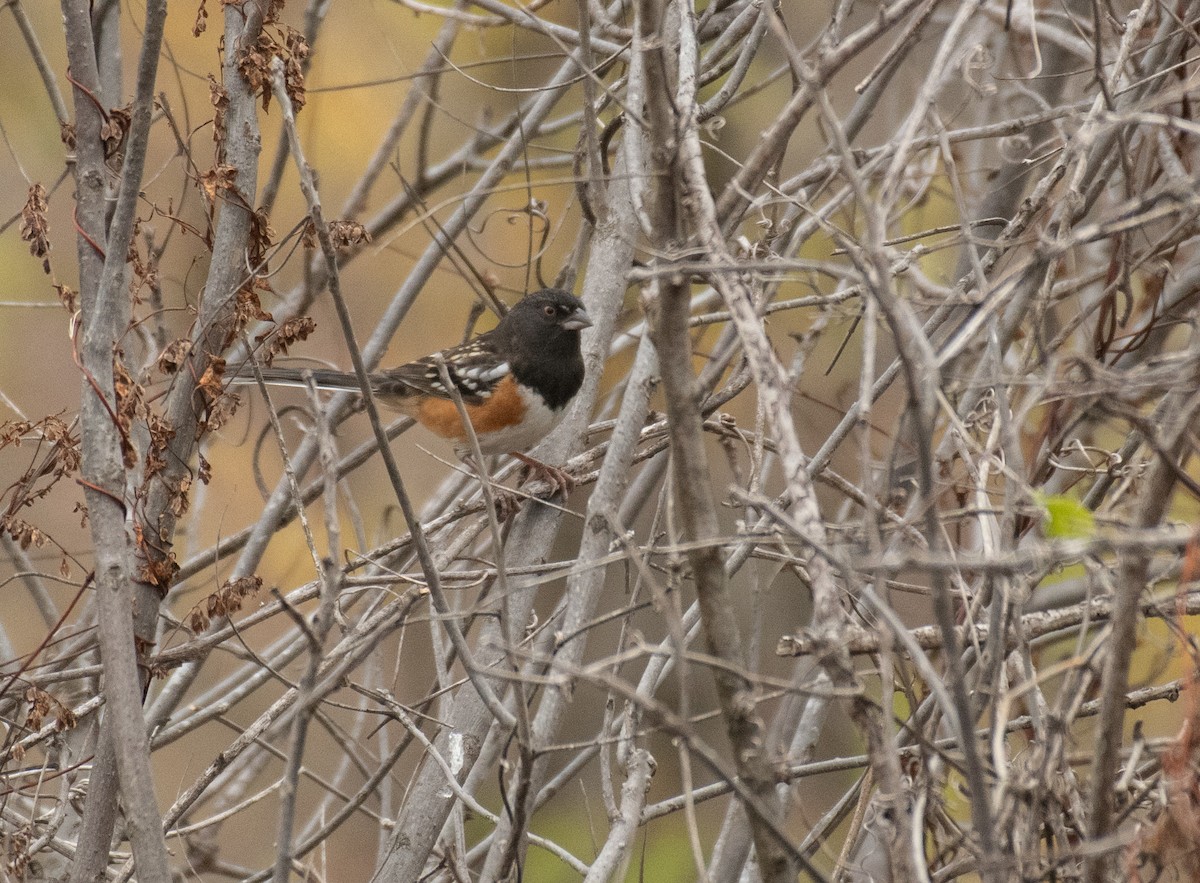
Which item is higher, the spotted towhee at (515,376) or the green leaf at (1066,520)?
the spotted towhee at (515,376)

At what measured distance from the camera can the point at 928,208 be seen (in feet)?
17.3

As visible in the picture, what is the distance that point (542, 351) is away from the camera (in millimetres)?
3906

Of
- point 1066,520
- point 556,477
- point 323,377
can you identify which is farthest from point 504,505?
point 1066,520

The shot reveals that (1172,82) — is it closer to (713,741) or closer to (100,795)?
(100,795)

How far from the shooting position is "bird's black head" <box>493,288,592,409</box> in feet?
12.5

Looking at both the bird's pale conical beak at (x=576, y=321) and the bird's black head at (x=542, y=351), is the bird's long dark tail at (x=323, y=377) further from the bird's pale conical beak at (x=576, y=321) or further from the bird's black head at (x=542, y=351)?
the bird's pale conical beak at (x=576, y=321)

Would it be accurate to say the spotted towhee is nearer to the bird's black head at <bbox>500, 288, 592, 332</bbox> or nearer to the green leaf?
the bird's black head at <bbox>500, 288, 592, 332</bbox>

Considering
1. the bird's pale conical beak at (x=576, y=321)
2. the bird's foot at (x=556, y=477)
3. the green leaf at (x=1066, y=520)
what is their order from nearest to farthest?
the green leaf at (x=1066, y=520), the bird's foot at (x=556, y=477), the bird's pale conical beak at (x=576, y=321)

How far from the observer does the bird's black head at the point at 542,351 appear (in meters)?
3.80

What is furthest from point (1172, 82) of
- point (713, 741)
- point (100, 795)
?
point (713, 741)

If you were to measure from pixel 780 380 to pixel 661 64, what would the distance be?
35 cm

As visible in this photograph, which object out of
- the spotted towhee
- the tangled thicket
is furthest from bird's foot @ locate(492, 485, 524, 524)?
the spotted towhee

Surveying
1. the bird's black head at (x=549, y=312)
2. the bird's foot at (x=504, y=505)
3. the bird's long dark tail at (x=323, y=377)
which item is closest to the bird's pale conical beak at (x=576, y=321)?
the bird's black head at (x=549, y=312)

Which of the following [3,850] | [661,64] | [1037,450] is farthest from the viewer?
[3,850]
